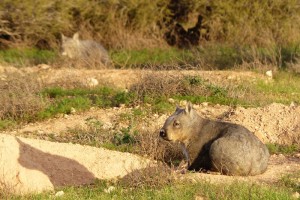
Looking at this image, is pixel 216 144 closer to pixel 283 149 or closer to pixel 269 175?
pixel 269 175

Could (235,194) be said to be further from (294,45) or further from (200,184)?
(294,45)

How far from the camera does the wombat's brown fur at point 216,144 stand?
9867 millimetres

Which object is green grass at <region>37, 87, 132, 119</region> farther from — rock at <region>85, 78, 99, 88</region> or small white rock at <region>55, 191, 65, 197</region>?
small white rock at <region>55, 191, 65, 197</region>

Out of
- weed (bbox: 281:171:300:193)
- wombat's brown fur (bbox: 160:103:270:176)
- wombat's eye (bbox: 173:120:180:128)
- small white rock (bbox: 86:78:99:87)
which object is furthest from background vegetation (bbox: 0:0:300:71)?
weed (bbox: 281:171:300:193)

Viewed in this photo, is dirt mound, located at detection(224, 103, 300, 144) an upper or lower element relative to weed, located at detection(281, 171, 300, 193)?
lower

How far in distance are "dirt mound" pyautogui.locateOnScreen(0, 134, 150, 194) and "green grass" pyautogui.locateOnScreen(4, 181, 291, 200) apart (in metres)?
0.45

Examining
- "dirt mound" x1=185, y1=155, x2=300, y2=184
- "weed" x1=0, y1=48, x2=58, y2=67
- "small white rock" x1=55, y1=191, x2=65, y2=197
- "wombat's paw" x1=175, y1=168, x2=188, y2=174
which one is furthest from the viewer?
"weed" x1=0, y1=48, x2=58, y2=67

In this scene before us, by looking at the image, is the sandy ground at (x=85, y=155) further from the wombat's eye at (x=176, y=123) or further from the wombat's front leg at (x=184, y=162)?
the wombat's eye at (x=176, y=123)

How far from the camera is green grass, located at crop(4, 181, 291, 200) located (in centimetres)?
830

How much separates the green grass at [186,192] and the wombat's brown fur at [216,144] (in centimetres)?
96

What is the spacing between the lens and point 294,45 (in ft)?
70.6

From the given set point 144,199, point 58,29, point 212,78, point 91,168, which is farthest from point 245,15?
point 144,199

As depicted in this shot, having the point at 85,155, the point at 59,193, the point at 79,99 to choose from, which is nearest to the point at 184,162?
the point at 85,155

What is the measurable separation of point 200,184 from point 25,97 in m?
5.95
